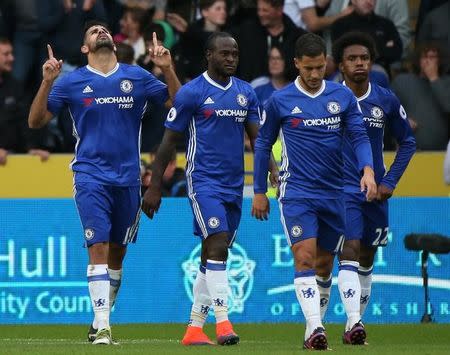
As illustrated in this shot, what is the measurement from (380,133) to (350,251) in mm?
1164

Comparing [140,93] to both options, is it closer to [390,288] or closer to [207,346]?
[207,346]

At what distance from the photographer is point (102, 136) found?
13.2 m

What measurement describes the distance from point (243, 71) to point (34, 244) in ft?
13.7

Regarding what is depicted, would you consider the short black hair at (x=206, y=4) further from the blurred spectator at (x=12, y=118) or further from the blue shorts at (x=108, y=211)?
the blue shorts at (x=108, y=211)

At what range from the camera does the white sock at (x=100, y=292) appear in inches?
508

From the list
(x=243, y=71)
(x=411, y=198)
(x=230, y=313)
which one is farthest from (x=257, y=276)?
(x=243, y=71)

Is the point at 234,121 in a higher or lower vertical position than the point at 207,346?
higher

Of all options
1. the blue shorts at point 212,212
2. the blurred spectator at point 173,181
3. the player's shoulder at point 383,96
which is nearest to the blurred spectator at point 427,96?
the blurred spectator at point 173,181

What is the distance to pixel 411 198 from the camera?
17.3 meters

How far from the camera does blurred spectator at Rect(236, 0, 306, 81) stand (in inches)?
773

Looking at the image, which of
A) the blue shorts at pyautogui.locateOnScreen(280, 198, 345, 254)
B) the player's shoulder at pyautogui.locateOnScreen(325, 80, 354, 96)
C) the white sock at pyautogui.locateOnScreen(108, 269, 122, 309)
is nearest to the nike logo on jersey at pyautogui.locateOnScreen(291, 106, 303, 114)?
the player's shoulder at pyautogui.locateOnScreen(325, 80, 354, 96)

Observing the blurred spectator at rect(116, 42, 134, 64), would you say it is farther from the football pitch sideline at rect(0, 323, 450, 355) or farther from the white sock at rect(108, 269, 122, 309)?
the white sock at rect(108, 269, 122, 309)

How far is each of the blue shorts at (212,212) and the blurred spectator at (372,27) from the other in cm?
694

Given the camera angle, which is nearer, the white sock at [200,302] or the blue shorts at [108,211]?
the blue shorts at [108,211]
